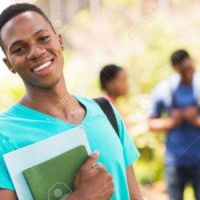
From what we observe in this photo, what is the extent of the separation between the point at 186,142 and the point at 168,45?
265cm

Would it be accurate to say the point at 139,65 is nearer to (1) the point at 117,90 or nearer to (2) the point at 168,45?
(2) the point at 168,45

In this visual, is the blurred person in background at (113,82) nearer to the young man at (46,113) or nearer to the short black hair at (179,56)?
the short black hair at (179,56)

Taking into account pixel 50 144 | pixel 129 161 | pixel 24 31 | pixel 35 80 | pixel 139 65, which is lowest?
pixel 139 65

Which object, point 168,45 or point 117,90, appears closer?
point 117,90

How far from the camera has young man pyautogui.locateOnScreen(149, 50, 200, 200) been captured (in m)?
3.68

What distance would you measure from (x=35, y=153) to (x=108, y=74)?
2.60 m

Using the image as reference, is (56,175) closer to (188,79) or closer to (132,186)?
(132,186)

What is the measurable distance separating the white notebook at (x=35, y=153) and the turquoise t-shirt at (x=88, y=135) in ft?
0.06

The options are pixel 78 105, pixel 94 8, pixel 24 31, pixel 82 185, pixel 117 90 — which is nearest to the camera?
pixel 82 185

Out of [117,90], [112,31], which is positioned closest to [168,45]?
[112,31]

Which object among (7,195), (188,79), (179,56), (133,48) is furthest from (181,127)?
(133,48)

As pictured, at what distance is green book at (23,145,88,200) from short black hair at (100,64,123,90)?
2.44 m

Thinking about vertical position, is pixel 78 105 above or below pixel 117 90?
above

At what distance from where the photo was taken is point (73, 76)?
21.0ft
